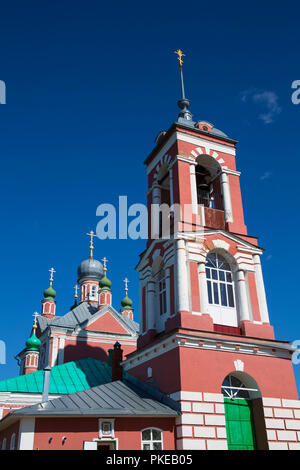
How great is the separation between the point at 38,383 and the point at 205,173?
12.2m

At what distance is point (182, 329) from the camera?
1305 cm

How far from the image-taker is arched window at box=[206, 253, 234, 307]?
15070 millimetres

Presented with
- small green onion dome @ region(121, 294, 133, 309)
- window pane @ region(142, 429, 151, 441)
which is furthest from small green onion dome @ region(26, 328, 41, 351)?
window pane @ region(142, 429, 151, 441)

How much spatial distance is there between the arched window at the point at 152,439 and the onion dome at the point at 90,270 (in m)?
22.0

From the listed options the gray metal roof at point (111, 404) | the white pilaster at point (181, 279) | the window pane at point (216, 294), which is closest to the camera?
the gray metal roof at point (111, 404)

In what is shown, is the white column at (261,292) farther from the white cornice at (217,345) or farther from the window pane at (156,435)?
the window pane at (156,435)

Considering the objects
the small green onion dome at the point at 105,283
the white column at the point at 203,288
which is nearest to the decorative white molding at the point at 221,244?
the white column at the point at 203,288

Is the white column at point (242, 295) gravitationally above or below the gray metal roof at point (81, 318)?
below

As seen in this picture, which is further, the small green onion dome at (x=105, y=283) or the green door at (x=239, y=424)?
the small green onion dome at (x=105, y=283)

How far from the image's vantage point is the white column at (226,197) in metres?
16.5

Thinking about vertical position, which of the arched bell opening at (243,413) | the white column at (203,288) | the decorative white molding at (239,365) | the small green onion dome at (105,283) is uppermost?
the small green onion dome at (105,283)

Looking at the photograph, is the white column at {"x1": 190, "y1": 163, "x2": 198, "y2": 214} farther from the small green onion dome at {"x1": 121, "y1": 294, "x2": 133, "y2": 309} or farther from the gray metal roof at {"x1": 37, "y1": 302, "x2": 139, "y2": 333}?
the small green onion dome at {"x1": 121, "y1": 294, "x2": 133, "y2": 309}

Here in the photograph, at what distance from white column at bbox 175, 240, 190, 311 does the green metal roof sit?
7.53 meters

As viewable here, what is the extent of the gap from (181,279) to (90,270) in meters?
20.8
